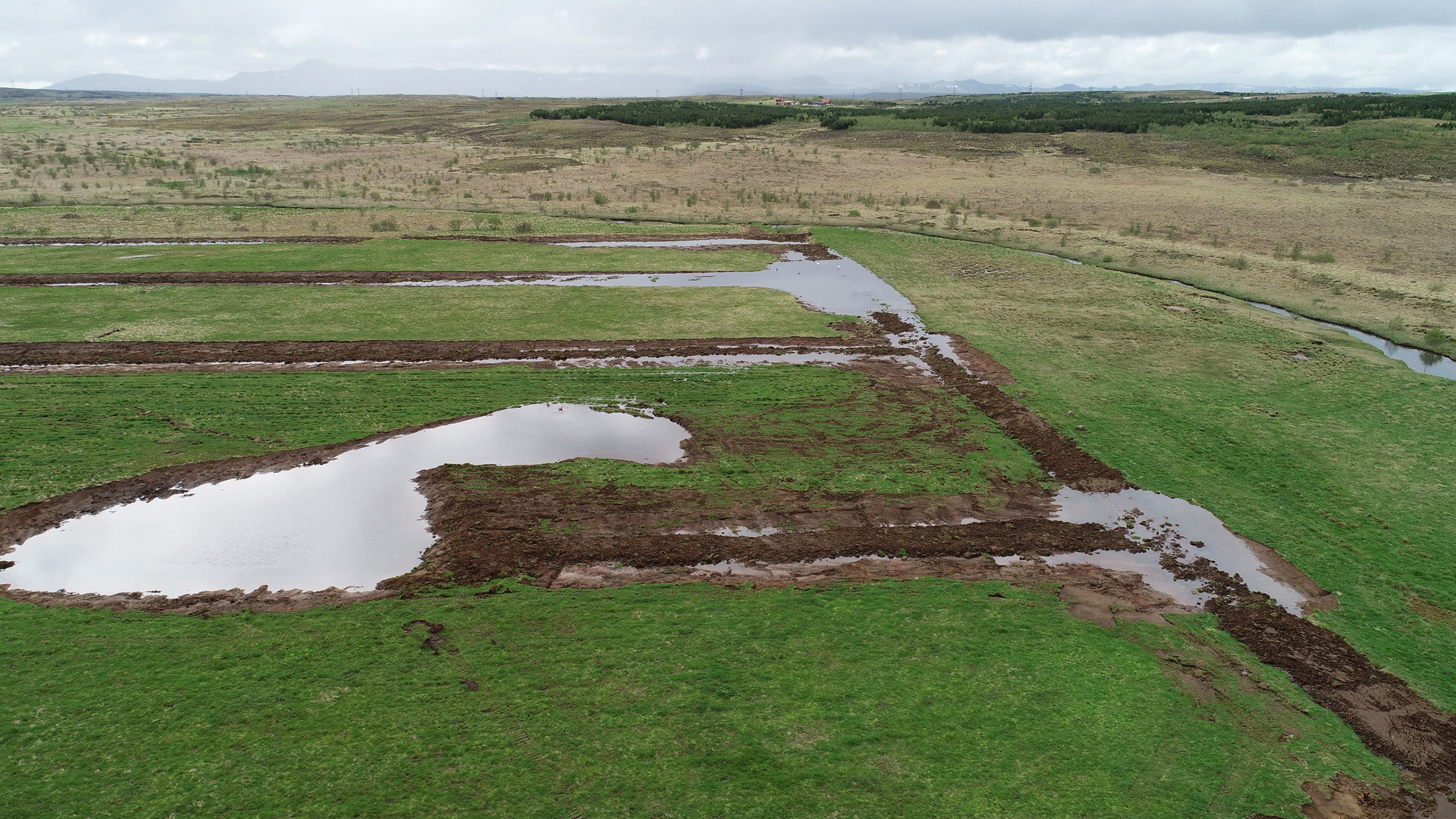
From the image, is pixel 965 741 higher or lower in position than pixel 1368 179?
lower

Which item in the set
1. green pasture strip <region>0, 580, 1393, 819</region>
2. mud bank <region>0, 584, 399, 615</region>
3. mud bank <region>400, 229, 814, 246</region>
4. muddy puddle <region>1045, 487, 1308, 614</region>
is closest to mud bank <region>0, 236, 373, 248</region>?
mud bank <region>400, 229, 814, 246</region>

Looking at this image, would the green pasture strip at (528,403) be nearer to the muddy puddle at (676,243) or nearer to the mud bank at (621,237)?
the muddy puddle at (676,243)

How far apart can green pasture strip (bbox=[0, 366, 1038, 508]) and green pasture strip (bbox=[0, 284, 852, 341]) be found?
3402mm

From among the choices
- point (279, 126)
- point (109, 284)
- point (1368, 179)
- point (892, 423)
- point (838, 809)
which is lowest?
point (838, 809)

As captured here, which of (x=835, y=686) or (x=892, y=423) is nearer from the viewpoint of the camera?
(x=835, y=686)

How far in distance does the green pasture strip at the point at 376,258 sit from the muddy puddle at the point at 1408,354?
69.3 ft

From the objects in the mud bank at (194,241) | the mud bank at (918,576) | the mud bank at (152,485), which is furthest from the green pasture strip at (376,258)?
the mud bank at (918,576)

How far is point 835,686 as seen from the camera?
1016 centimetres

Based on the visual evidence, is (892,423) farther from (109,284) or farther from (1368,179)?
(1368,179)

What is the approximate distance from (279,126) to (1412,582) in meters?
108

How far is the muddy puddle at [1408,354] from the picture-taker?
2208 cm

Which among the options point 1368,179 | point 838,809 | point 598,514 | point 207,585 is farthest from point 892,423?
point 1368,179

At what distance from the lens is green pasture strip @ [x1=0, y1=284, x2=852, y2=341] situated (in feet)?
77.4

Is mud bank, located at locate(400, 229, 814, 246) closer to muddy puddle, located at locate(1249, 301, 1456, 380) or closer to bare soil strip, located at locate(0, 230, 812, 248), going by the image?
bare soil strip, located at locate(0, 230, 812, 248)
